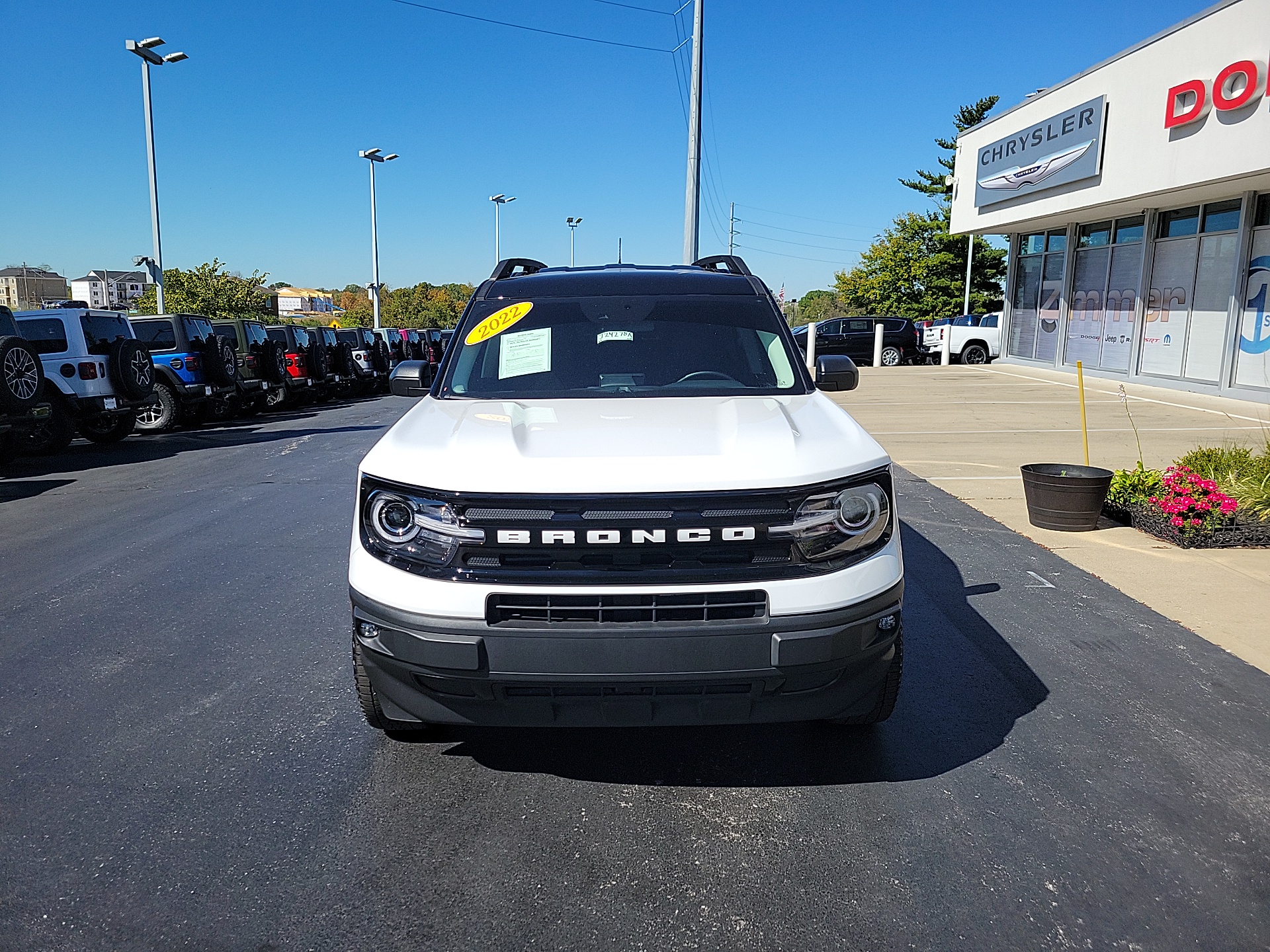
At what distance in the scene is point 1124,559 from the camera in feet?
21.2

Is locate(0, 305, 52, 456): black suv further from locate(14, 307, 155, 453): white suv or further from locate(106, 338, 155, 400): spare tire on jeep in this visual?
locate(106, 338, 155, 400): spare tire on jeep

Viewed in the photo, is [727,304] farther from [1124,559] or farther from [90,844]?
[1124,559]

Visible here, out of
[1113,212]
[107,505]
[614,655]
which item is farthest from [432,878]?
[1113,212]

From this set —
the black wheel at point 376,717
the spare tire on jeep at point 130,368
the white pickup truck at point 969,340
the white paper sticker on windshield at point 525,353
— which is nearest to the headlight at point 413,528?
the black wheel at point 376,717

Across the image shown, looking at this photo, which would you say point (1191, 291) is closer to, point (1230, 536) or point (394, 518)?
point (1230, 536)

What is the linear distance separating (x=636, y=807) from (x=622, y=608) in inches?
33.4

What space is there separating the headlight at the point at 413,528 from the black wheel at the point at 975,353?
30266 millimetres

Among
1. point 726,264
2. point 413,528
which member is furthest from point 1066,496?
point 413,528

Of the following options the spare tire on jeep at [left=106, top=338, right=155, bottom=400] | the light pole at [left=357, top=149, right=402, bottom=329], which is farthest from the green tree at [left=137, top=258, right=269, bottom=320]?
the spare tire on jeep at [left=106, top=338, right=155, bottom=400]

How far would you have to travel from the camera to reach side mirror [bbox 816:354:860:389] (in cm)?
449

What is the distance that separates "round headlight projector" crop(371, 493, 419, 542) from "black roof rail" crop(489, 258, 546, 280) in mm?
2152

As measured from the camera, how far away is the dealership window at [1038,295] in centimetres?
2489

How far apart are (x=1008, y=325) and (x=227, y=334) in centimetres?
2118

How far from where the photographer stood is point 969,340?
30.7m
